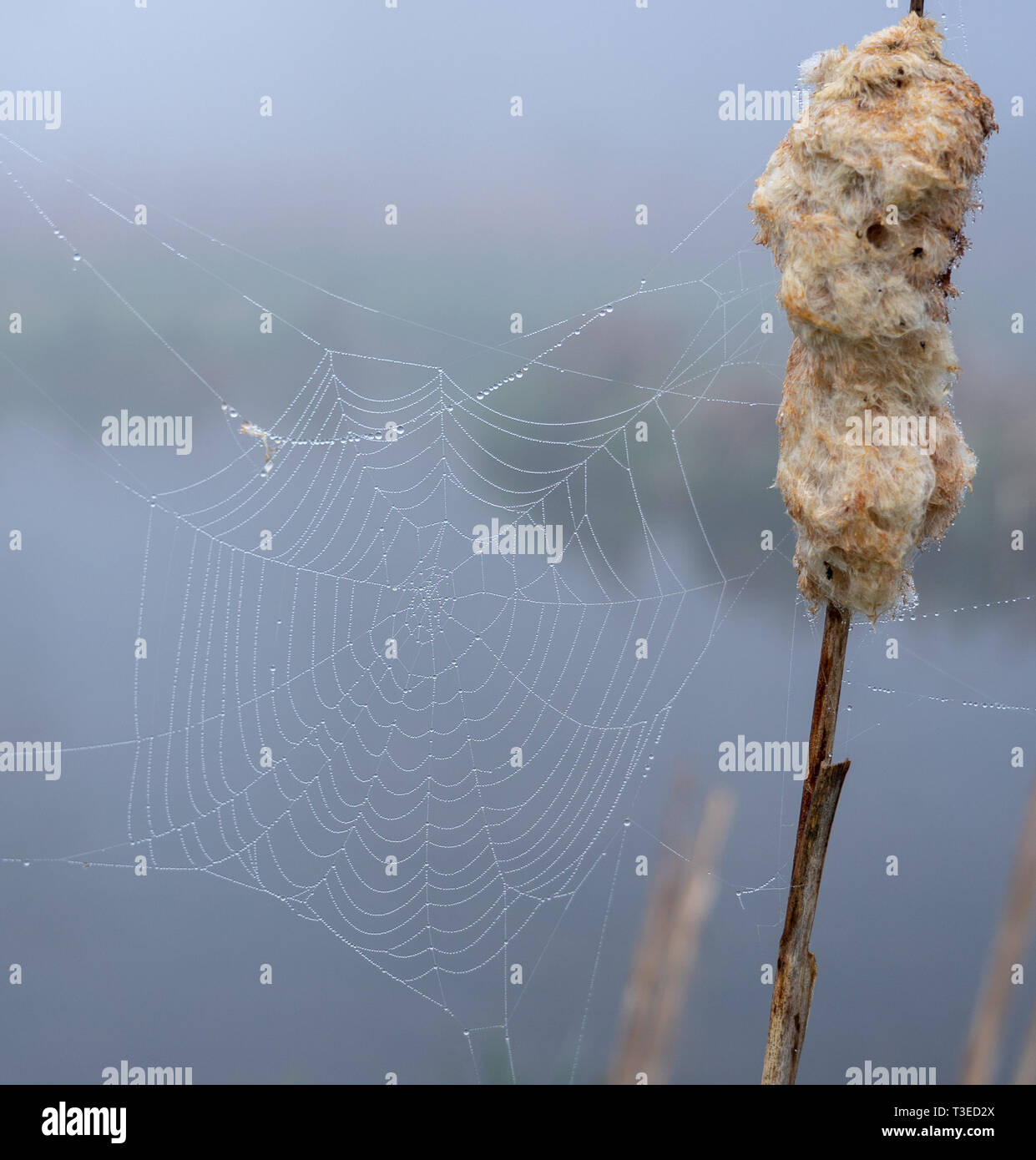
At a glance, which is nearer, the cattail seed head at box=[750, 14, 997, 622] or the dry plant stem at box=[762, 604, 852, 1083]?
the cattail seed head at box=[750, 14, 997, 622]

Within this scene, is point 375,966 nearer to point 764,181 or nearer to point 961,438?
point 961,438

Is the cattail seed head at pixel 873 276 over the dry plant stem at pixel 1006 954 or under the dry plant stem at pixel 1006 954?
over

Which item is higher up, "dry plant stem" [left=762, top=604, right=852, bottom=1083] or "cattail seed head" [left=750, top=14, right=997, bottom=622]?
"cattail seed head" [left=750, top=14, right=997, bottom=622]

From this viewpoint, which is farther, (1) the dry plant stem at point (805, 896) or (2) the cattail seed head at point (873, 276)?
(1) the dry plant stem at point (805, 896)

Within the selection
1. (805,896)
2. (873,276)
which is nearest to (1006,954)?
(805,896)

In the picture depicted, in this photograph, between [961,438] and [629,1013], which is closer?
[629,1013]

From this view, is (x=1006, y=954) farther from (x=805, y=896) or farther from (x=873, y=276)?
(x=873, y=276)

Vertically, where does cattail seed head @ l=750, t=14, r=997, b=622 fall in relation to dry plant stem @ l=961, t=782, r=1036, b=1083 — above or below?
above

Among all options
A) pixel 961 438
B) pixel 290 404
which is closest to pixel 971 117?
pixel 961 438
